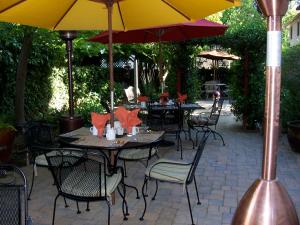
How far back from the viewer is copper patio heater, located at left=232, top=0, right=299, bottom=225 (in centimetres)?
155

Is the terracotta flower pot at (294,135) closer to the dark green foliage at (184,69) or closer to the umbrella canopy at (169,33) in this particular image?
the umbrella canopy at (169,33)

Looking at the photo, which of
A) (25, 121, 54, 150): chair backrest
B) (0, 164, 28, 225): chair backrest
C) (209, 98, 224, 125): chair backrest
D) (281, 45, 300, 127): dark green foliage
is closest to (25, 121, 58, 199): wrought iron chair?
(25, 121, 54, 150): chair backrest

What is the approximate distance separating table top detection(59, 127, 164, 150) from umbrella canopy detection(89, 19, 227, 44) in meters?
2.54

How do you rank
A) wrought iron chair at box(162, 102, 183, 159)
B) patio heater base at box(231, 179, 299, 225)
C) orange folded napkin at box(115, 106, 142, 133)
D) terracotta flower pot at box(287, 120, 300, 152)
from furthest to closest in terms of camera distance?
wrought iron chair at box(162, 102, 183, 159) → terracotta flower pot at box(287, 120, 300, 152) → orange folded napkin at box(115, 106, 142, 133) → patio heater base at box(231, 179, 299, 225)

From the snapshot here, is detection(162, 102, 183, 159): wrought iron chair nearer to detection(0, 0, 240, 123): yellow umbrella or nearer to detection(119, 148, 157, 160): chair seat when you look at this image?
detection(119, 148, 157, 160): chair seat

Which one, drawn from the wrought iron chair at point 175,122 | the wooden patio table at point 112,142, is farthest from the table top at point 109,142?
the wrought iron chair at point 175,122

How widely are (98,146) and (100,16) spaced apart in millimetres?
2037

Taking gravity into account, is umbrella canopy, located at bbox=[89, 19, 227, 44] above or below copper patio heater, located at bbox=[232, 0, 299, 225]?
above

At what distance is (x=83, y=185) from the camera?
118 inches

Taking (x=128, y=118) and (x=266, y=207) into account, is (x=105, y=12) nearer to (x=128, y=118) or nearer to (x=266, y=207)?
(x=128, y=118)

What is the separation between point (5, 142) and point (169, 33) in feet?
11.8

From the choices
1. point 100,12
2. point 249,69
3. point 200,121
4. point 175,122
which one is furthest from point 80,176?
point 249,69

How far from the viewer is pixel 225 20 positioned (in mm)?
23906

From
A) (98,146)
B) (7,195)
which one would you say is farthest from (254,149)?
(7,195)
